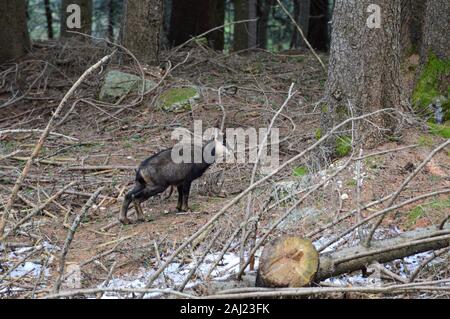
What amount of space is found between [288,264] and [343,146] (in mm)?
3128

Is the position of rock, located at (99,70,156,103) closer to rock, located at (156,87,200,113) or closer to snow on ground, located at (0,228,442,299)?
rock, located at (156,87,200,113)

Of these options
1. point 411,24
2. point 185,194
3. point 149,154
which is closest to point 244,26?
point 411,24

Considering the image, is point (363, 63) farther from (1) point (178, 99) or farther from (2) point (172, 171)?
(1) point (178, 99)

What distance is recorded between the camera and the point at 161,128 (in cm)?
1122

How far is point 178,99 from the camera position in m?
11.9

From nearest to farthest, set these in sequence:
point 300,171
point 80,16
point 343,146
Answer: point 343,146 < point 300,171 < point 80,16

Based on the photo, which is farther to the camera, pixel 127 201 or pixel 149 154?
pixel 149 154

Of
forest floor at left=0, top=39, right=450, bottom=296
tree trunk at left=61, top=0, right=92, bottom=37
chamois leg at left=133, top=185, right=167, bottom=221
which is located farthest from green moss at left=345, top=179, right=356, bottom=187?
tree trunk at left=61, top=0, right=92, bottom=37

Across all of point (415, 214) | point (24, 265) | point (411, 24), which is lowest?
point (24, 265)

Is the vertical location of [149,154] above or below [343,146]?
below

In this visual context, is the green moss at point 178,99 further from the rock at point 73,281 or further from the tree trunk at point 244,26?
the tree trunk at point 244,26

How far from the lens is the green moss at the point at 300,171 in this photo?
860cm

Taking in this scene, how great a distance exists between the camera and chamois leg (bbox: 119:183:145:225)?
27.4ft

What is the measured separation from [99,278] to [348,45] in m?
3.90
